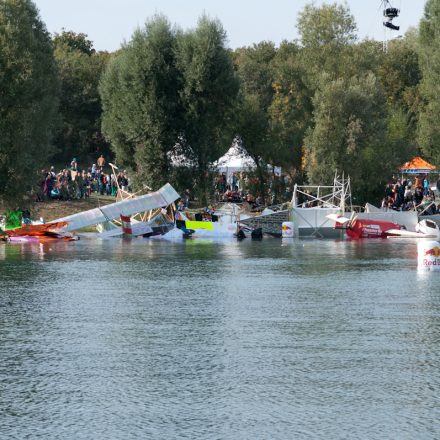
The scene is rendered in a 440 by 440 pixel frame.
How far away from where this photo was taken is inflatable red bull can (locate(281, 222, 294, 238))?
200 ft

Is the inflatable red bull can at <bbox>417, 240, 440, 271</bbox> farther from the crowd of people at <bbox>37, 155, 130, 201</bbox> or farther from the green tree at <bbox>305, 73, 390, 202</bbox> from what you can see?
the green tree at <bbox>305, 73, 390, 202</bbox>

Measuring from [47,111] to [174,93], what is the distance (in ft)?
38.4

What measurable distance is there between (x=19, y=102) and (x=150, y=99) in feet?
40.3

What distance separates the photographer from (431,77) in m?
74.6

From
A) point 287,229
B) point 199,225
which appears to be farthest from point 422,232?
point 199,225

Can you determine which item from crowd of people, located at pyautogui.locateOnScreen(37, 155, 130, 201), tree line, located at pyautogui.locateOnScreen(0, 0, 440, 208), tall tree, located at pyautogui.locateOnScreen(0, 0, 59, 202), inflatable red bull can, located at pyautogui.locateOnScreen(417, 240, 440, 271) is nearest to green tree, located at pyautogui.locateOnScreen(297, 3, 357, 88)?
tree line, located at pyautogui.locateOnScreen(0, 0, 440, 208)

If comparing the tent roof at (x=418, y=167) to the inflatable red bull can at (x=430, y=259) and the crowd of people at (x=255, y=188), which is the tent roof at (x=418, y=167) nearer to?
the crowd of people at (x=255, y=188)

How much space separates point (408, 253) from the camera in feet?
156

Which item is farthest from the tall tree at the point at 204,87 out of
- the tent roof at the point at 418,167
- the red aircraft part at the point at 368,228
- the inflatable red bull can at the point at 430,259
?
the inflatable red bull can at the point at 430,259

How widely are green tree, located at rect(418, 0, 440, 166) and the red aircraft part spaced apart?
14.1 meters

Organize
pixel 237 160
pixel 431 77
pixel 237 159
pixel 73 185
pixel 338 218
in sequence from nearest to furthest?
pixel 338 218 < pixel 73 185 < pixel 431 77 < pixel 237 160 < pixel 237 159

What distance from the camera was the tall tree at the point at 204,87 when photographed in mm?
70250

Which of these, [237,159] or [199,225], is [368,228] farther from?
[237,159]

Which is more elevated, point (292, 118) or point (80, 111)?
point (80, 111)
